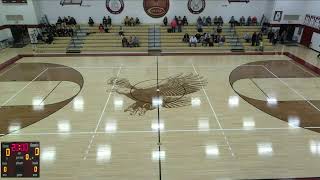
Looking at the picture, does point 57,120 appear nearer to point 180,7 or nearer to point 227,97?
point 227,97

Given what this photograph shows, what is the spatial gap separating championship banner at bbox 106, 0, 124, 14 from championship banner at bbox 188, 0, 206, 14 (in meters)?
5.92

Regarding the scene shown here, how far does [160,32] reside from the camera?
21188 millimetres

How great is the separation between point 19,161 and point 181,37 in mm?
18002

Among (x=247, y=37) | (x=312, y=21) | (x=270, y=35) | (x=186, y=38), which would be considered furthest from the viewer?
(x=270, y=35)

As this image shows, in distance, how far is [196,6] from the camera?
21906 mm

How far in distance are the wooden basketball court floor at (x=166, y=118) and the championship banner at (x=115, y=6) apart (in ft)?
24.8

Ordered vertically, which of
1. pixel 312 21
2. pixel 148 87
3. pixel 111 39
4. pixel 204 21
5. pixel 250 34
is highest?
pixel 312 21

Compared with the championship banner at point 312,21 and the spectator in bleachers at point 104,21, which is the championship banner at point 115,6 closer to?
the spectator in bleachers at point 104,21

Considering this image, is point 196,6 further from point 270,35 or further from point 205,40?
point 270,35

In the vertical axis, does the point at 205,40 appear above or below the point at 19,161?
below

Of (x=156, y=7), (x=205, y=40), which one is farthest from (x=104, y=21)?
(x=205, y=40)

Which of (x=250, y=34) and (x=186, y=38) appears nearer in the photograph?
(x=186, y=38)

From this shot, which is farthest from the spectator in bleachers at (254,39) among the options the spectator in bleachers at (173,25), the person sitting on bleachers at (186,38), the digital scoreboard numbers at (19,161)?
the digital scoreboard numbers at (19,161)

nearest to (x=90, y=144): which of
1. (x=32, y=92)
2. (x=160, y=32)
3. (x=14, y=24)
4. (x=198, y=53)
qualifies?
(x=32, y=92)
